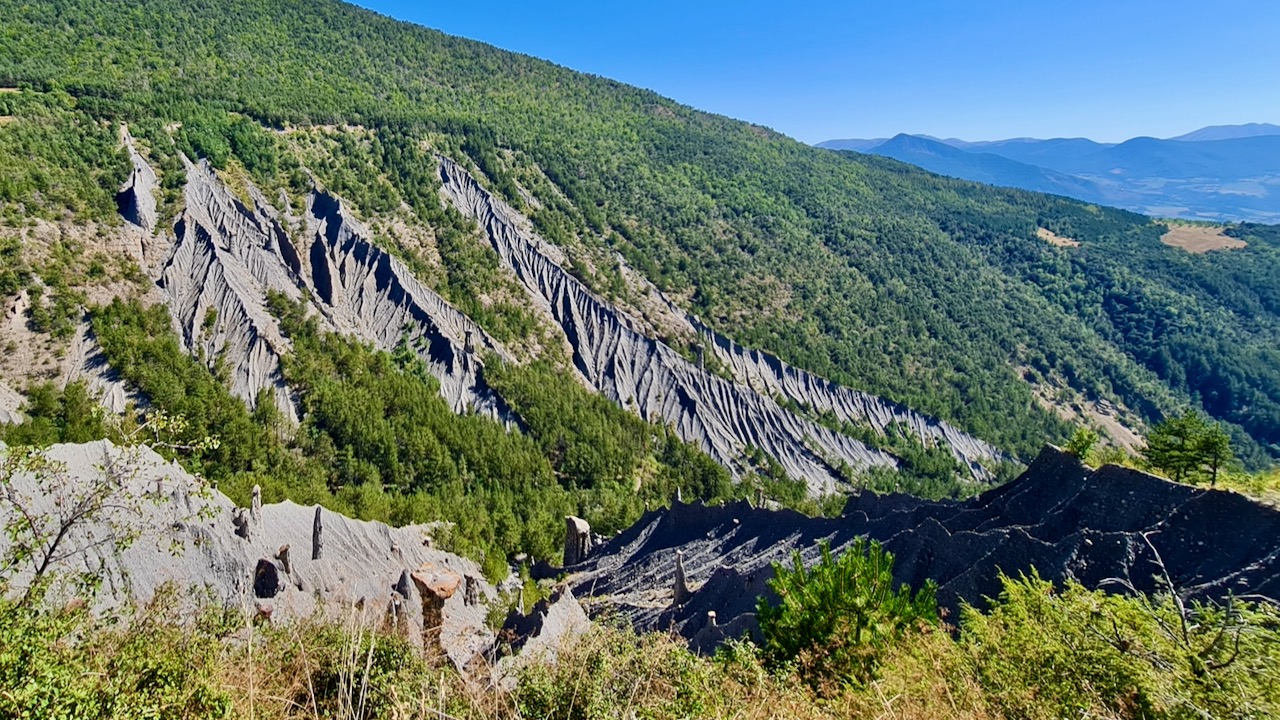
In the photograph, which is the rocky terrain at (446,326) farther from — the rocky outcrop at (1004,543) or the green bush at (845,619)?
the green bush at (845,619)

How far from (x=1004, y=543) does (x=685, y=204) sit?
10621 cm

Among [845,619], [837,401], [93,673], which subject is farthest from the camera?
[837,401]

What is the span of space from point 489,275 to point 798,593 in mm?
68920

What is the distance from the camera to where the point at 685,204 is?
396 ft

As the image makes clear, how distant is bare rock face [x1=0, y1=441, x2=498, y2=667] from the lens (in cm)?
2056

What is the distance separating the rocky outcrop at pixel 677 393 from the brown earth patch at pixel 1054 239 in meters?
111

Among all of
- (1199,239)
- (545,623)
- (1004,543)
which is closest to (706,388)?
(545,623)

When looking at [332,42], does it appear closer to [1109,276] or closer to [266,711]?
[266,711]

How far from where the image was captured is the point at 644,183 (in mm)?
122312

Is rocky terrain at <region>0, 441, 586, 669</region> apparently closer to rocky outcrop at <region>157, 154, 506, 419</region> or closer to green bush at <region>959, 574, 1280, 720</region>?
green bush at <region>959, 574, 1280, 720</region>

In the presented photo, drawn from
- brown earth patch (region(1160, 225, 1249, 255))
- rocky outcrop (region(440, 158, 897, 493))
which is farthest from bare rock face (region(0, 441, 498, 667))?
brown earth patch (region(1160, 225, 1249, 255))

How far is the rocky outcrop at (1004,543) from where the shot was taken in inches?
663

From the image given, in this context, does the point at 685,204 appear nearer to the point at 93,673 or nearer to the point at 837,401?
the point at 837,401

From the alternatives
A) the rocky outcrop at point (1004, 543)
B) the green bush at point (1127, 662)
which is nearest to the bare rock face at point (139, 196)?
the rocky outcrop at point (1004, 543)
